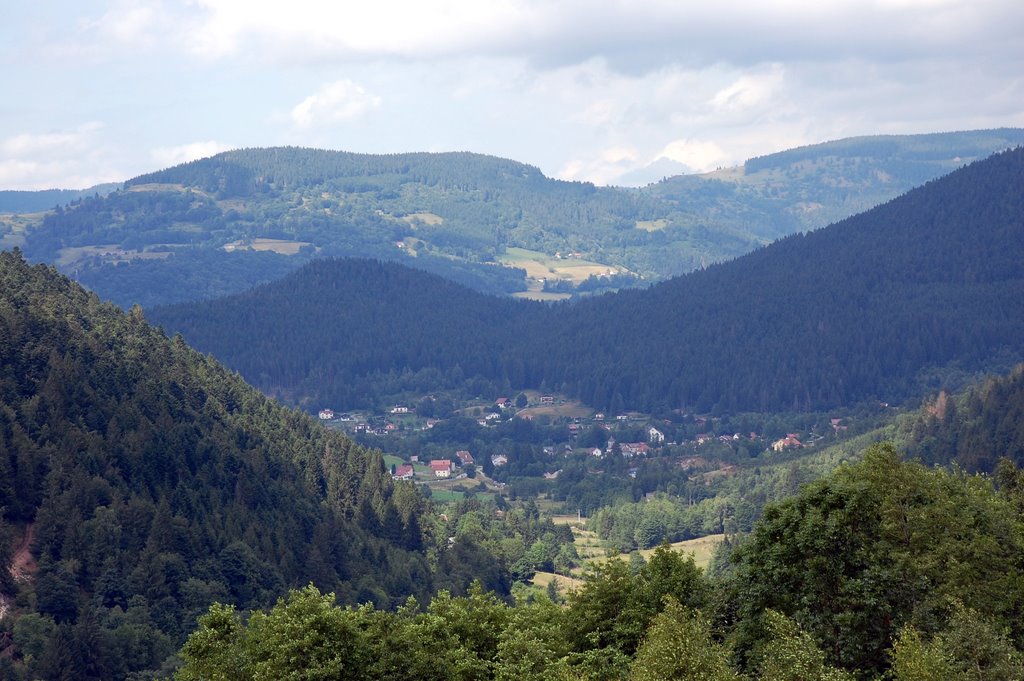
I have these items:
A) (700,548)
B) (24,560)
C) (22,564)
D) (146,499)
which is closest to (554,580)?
(700,548)

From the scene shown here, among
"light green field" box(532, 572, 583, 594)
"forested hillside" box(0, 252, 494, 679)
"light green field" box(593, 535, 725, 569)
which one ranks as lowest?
"light green field" box(593, 535, 725, 569)

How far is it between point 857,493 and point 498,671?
21.8 m

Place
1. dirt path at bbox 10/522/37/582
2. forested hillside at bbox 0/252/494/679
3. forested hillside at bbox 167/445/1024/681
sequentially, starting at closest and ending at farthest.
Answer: forested hillside at bbox 167/445/1024/681 < forested hillside at bbox 0/252/494/679 < dirt path at bbox 10/522/37/582

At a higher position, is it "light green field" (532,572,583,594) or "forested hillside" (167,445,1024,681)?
"forested hillside" (167,445,1024,681)

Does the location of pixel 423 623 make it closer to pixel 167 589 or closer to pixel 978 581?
pixel 978 581

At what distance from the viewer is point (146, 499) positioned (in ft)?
428

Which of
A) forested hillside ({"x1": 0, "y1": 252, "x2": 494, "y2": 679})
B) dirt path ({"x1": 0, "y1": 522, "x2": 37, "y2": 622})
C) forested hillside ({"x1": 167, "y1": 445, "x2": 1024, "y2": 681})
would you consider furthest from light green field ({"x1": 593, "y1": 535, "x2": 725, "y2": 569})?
forested hillside ({"x1": 167, "y1": 445, "x2": 1024, "y2": 681})

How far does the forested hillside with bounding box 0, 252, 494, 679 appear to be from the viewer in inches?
4195

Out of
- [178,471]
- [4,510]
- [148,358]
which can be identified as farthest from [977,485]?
[148,358]

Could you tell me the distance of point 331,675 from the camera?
218 feet

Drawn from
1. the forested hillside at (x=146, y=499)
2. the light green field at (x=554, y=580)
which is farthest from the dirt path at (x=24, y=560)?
the light green field at (x=554, y=580)

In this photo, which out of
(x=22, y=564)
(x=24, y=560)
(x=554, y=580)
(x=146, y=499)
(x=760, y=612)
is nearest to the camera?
(x=760, y=612)

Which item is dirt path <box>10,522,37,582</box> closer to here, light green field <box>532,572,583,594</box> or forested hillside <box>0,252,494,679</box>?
forested hillside <box>0,252,494,679</box>

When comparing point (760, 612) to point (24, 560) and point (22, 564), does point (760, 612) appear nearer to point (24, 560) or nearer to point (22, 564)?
point (22, 564)
